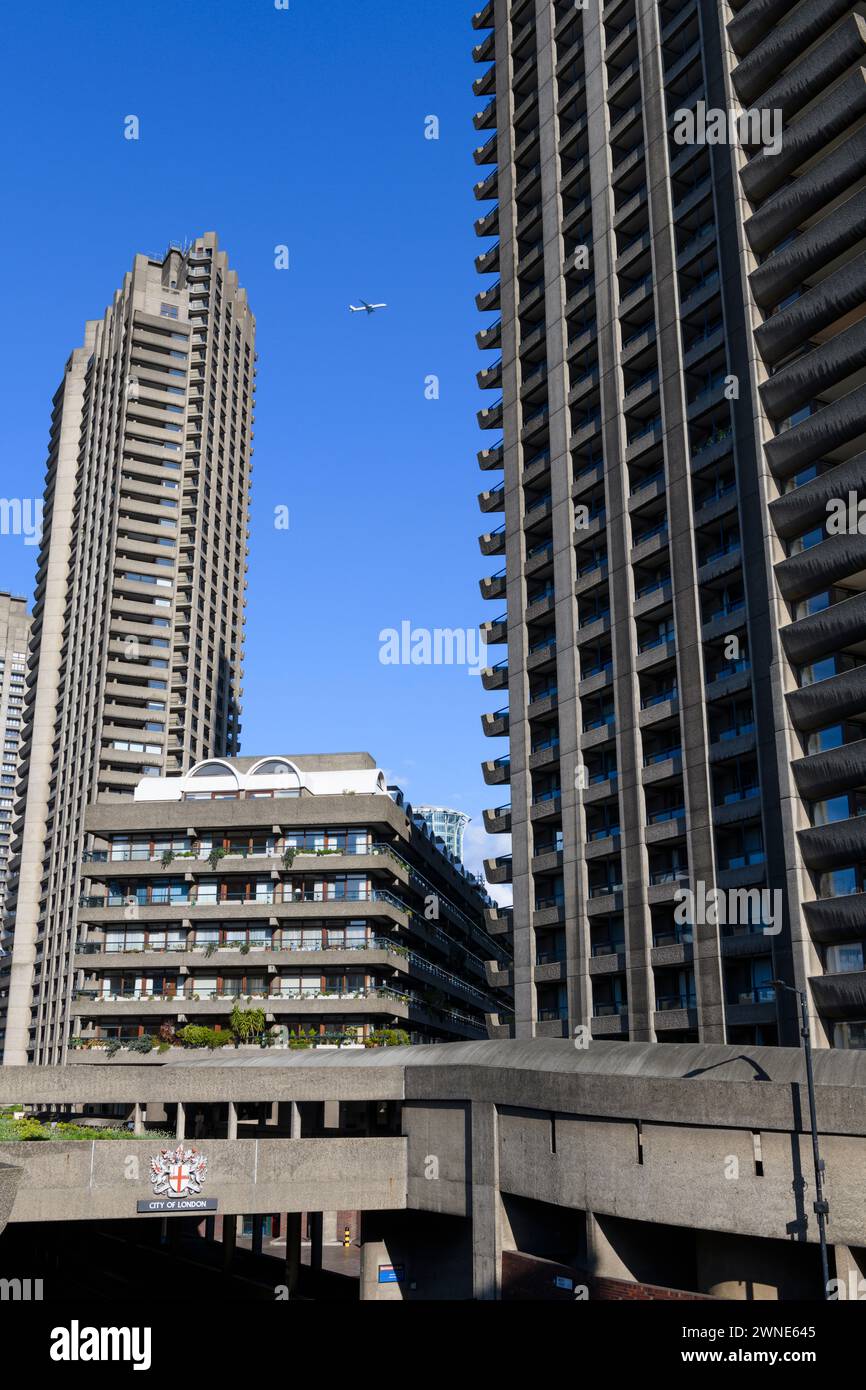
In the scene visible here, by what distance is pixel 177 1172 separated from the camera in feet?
135

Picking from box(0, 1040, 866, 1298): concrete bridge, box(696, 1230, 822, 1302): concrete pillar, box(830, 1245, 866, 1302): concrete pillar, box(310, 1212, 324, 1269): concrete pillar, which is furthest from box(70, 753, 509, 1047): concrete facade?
box(830, 1245, 866, 1302): concrete pillar

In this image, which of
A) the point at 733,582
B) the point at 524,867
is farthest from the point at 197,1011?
the point at 733,582

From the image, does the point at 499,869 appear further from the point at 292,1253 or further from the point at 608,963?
the point at 292,1253

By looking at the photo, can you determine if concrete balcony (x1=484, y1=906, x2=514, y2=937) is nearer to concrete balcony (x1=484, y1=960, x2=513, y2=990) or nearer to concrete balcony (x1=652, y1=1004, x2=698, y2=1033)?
concrete balcony (x1=484, y1=960, x2=513, y2=990)

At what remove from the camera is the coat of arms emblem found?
41000mm

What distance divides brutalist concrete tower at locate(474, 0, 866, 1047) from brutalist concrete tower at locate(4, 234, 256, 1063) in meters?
55.1

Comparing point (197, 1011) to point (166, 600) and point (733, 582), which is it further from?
point (166, 600)

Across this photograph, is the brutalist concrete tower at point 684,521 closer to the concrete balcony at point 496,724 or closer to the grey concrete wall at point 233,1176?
the concrete balcony at point 496,724

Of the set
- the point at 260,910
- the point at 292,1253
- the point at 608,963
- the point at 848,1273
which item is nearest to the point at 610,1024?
the point at 608,963

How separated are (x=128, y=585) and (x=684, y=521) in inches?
3107

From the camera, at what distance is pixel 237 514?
486 ft
